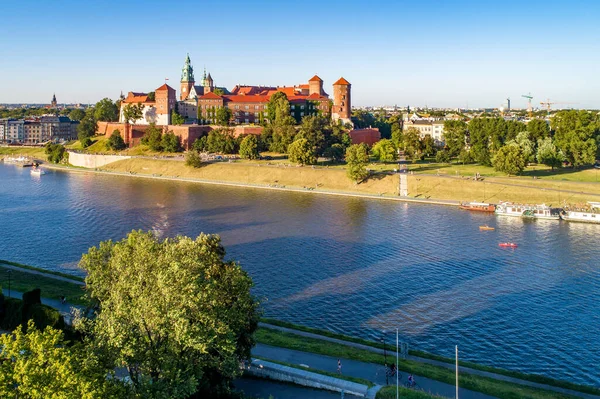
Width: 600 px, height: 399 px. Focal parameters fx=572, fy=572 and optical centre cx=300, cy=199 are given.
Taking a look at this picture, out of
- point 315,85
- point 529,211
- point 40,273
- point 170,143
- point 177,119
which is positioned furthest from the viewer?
point 315,85

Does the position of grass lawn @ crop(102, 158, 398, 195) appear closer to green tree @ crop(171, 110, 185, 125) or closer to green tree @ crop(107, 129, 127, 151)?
green tree @ crop(107, 129, 127, 151)

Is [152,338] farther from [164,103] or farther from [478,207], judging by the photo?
[164,103]

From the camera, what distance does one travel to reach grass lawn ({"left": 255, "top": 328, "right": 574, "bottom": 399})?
18542 millimetres

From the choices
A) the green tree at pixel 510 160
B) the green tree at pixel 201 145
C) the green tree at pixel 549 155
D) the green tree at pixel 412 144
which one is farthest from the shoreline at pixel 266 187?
the green tree at pixel 412 144

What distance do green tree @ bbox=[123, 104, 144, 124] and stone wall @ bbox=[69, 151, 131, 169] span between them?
976 cm

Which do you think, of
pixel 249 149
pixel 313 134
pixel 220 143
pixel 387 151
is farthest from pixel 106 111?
pixel 387 151

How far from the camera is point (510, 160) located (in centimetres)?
6069

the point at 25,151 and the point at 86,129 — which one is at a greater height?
the point at 86,129

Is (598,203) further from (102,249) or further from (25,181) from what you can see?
(25,181)

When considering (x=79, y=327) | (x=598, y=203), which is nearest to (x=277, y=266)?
(x=79, y=327)

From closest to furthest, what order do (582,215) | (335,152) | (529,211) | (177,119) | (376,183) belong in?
(582,215)
(529,211)
(376,183)
(335,152)
(177,119)

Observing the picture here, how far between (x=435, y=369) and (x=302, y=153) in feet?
172

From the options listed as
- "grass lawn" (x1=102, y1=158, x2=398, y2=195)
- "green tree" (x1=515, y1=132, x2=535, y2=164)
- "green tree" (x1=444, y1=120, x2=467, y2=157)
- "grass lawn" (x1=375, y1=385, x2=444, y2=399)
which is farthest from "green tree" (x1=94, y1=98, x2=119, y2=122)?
"grass lawn" (x1=375, y1=385, x2=444, y2=399)

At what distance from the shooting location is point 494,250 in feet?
125
